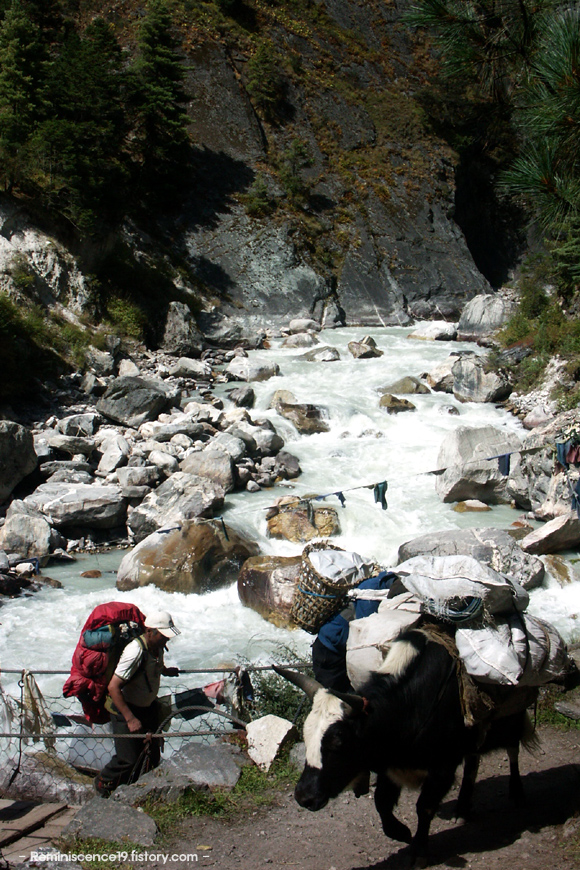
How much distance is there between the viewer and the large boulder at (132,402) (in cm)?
1373

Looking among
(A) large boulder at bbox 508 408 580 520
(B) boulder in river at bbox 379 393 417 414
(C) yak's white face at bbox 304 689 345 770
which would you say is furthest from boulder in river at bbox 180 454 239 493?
(C) yak's white face at bbox 304 689 345 770

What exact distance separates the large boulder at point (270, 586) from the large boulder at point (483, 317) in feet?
48.0

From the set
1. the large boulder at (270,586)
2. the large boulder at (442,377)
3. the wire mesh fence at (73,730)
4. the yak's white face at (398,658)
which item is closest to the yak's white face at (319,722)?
the yak's white face at (398,658)

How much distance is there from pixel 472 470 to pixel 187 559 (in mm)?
5020

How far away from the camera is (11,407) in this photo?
13.8 meters

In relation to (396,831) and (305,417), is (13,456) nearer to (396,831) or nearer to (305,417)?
(305,417)

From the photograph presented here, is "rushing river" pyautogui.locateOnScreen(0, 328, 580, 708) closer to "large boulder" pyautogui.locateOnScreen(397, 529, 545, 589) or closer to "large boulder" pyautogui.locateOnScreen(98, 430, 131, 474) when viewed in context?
"large boulder" pyautogui.locateOnScreen(397, 529, 545, 589)

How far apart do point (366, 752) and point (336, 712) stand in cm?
26

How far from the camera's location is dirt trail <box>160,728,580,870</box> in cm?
309

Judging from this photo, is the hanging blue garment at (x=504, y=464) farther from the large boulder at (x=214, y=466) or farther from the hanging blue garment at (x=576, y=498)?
the large boulder at (x=214, y=466)

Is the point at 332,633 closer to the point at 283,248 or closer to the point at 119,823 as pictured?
the point at 119,823

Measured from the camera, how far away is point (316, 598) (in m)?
3.56

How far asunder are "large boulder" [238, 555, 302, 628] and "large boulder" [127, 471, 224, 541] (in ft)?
5.88

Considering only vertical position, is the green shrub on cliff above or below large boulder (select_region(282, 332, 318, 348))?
above
